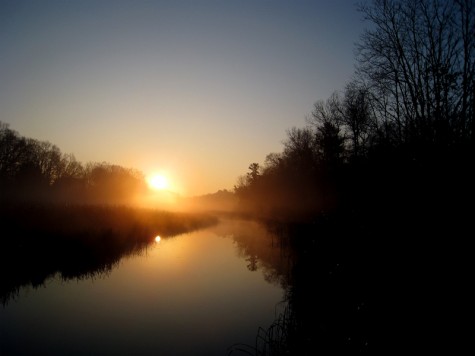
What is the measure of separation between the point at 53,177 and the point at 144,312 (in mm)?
79132

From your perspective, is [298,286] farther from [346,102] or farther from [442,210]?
[346,102]

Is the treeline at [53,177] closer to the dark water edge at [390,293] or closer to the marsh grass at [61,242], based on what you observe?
the marsh grass at [61,242]

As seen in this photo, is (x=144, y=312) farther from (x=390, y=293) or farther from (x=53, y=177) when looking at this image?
(x=53, y=177)

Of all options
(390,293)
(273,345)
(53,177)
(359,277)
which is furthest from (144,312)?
(53,177)

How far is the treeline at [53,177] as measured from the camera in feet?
169

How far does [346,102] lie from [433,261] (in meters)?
27.2

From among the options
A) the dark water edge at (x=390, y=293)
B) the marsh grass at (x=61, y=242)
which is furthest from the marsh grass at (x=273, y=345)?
the marsh grass at (x=61, y=242)

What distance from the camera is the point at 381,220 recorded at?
846 cm

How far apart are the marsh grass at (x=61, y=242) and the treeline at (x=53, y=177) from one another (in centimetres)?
312

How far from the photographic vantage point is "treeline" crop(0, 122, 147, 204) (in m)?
51.5

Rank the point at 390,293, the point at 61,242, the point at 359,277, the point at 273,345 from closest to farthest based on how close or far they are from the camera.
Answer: the point at 273,345 < the point at 390,293 < the point at 359,277 < the point at 61,242

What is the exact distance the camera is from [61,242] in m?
14.7

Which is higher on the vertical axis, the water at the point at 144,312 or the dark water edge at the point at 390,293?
the dark water edge at the point at 390,293

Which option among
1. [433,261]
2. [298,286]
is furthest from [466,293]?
[298,286]
